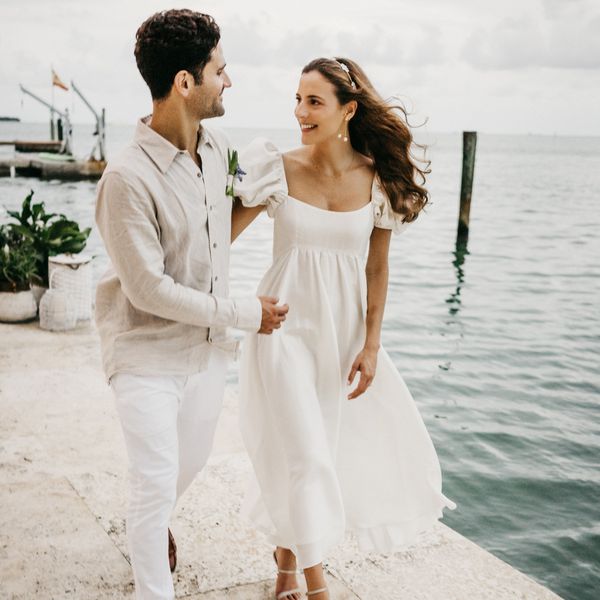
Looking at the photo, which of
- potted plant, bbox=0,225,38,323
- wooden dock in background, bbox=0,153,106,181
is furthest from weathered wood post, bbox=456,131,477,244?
wooden dock in background, bbox=0,153,106,181

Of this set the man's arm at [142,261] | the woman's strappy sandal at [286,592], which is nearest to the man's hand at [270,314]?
the man's arm at [142,261]

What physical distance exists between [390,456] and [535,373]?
5.99 m

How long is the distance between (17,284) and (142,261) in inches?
184

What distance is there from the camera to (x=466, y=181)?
18.0 meters

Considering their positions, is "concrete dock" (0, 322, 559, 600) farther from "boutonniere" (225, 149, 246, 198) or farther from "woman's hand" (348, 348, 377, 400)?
"boutonniere" (225, 149, 246, 198)

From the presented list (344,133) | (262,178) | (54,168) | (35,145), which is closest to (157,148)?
(262,178)

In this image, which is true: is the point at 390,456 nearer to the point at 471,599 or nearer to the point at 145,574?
the point at 471,599

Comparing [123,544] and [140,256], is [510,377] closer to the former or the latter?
[123,544]

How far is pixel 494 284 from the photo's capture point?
14.0 m

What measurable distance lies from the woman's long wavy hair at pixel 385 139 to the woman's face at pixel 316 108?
0.16ft

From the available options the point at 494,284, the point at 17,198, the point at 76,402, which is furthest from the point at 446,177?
the point at 76,402

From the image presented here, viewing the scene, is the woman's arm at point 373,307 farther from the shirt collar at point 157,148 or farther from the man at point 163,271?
the shirt collar at point 157,148

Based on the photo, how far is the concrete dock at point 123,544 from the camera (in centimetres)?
276

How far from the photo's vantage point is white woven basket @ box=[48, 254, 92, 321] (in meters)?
6.27
